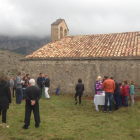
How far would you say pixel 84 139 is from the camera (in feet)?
14.9

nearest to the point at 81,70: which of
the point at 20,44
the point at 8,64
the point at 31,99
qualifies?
the point at 31,99

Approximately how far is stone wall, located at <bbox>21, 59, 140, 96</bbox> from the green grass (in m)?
4.18

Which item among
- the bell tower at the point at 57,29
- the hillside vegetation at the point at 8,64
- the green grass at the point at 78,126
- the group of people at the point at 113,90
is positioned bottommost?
the green grass at the point at 78,126

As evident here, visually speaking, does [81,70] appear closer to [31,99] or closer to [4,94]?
[31,99]

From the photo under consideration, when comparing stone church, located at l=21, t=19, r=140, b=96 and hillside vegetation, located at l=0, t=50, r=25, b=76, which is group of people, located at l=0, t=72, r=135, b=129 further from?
hillside vegetation, located at l=0, t=50, r=25, b=76

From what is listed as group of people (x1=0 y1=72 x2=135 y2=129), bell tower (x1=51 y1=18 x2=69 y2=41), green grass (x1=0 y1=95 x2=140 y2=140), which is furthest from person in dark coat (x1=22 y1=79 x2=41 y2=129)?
bell tower (x1=51 y1=18 x2=69 y2=41)

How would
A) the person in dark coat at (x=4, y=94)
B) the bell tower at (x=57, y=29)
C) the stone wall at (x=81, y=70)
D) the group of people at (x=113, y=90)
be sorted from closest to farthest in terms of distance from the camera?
the person in dark coat at (x=4, y=94)
the group of people at (x=113, y=90)
the stone wall at (x=81, y=70)
the bell tower at (x=57, y=29)

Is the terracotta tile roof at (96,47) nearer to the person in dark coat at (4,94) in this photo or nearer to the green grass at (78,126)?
the green grass at (78,126)

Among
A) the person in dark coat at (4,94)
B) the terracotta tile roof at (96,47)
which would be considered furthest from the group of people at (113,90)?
the person in dark coat at (4,94)

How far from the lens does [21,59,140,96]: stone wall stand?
36.6 ft

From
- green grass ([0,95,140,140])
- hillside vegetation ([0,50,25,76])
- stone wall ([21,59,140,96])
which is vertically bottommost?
green grass ([0,95,140,140])

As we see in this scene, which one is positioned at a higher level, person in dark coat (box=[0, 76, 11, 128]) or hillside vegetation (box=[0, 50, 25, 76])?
hillside vegetation (box=[0, 50, 25, 76])

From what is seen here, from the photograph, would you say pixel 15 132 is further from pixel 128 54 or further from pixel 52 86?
pixel 128 54

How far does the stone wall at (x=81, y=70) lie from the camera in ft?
36.6
